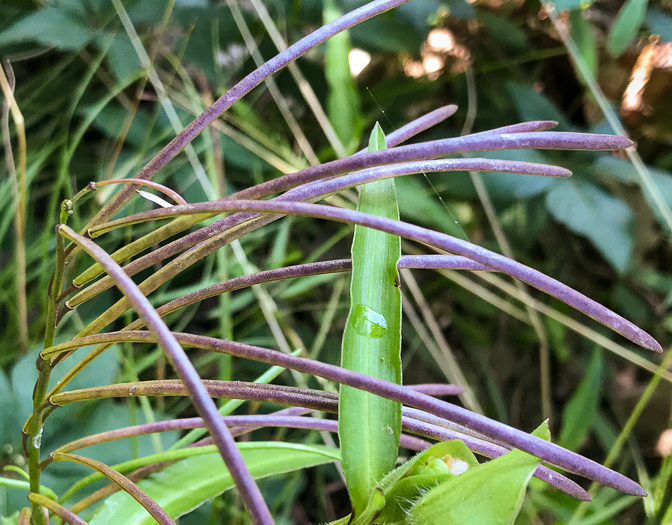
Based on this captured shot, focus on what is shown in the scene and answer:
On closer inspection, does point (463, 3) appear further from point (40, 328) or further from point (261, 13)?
point (40, 328)

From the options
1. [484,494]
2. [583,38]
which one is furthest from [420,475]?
[583,38]

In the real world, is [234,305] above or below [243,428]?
above

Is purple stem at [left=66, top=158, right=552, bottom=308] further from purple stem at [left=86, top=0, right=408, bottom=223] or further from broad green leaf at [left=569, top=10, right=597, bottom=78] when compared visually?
broad green leaf at [left=569, top=10, right=597, bottom=78]

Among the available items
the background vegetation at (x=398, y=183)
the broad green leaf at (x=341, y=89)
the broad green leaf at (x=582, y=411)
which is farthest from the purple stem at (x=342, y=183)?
the broad green leaf at (x=582, y=411)

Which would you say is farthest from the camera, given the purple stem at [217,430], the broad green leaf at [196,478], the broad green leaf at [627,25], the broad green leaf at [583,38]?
the broad green leaf at [583,38]

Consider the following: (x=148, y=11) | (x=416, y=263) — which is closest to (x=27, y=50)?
(x=148, y=11)

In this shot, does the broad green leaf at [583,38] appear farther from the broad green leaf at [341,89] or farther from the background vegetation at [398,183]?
the broad green leaf at [341,89]
